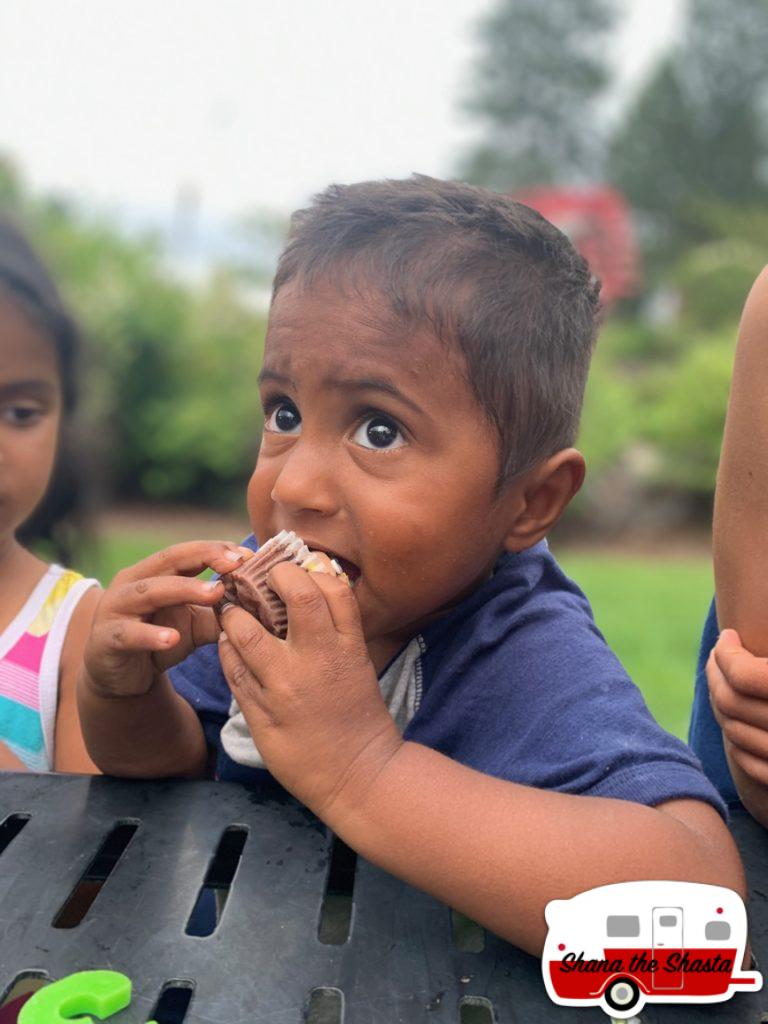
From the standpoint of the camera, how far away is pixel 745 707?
1.44 meters

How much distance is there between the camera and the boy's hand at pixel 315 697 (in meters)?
1.28

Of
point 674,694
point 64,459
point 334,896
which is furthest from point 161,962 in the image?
point 674,694

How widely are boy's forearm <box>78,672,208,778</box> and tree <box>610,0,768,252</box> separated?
116 feet

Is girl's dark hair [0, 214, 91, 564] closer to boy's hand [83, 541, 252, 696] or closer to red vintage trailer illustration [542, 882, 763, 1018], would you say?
boy's hand [83, 541, 252, 696]

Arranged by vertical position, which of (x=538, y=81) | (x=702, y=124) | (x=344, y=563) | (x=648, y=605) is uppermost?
(x=538, y=81)

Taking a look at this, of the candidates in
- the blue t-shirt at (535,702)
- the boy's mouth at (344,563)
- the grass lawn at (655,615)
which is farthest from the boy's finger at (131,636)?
the grass lawn at (655,615)

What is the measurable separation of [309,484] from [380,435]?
12cm

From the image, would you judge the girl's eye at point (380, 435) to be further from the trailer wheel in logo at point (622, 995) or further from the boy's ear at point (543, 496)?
the trailer wheel in logo at point (622, 995)

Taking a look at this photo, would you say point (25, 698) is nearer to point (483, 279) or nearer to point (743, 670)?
point (483, 279)

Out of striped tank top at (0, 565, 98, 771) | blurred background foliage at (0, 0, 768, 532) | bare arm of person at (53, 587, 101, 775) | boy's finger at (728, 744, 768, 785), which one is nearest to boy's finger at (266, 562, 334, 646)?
boy's finger at (728, 744, 768, 785)

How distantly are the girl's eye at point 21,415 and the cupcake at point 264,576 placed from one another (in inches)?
29.9

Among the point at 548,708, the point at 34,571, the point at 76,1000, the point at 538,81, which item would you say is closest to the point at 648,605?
the point at 34,571

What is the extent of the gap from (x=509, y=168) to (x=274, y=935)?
40.4 metres

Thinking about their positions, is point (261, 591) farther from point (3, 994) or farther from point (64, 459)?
point (64, 459)
